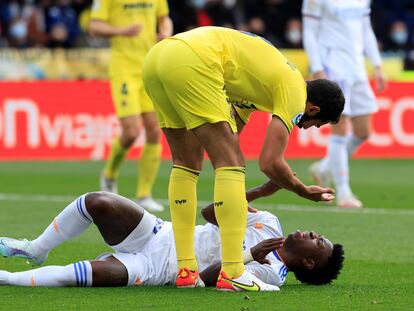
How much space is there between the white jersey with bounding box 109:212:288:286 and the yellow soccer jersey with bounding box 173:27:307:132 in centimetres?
76

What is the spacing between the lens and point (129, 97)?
12.7 m

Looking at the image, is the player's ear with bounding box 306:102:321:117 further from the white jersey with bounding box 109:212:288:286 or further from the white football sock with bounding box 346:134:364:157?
the white football sock with bounding box 346:134:364:157

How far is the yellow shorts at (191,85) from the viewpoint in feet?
23.2

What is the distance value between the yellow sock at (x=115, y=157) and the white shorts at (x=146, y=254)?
5.50 meters

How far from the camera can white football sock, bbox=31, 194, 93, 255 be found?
7191 mm

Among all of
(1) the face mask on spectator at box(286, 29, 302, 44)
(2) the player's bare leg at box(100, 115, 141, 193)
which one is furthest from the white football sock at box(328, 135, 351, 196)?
(1) the face mask on spectator at box(286, 29, 302, 44)

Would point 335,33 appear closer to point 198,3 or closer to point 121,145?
point 121,145

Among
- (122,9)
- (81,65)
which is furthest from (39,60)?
(122,9)

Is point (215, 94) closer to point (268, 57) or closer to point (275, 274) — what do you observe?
point (268, 57)

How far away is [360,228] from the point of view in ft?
35.9

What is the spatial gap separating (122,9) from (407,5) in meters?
18.1

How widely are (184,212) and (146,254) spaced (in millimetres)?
364

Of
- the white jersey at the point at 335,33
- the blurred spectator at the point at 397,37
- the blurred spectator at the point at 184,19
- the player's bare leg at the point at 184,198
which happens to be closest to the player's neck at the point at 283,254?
the player's bare leg at the point at 184,198

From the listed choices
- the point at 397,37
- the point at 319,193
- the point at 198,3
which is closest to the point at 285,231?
the point at 319,193
